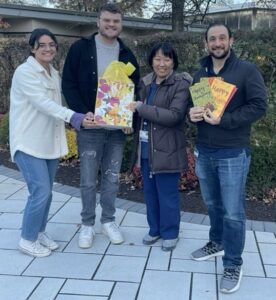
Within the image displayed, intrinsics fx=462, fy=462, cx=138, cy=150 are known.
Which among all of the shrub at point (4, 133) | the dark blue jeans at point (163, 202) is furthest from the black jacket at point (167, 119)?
the shrub at point (4, 133)

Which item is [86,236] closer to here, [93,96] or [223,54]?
[93,96]

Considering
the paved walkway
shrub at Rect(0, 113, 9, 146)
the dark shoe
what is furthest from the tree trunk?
the dark shoe

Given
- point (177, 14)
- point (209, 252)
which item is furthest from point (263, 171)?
point (177, 14)

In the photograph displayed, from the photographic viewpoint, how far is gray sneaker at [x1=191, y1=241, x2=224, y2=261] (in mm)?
3777

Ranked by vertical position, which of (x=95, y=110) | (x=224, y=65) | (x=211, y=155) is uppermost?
(x=224, y=65)

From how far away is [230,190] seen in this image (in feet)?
10.4

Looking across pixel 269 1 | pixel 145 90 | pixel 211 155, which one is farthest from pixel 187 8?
pixel 211 155

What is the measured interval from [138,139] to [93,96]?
518 mm

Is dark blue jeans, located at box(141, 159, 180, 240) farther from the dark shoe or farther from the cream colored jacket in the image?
the cream colored jacket

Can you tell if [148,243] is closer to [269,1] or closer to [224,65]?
[224,65]

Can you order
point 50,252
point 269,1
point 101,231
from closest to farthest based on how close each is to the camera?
point 50,252 < point 101,231 < point 269,1

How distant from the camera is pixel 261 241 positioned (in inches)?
162

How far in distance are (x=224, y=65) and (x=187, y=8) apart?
27.7 ft

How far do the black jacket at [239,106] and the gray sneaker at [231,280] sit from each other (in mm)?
925
